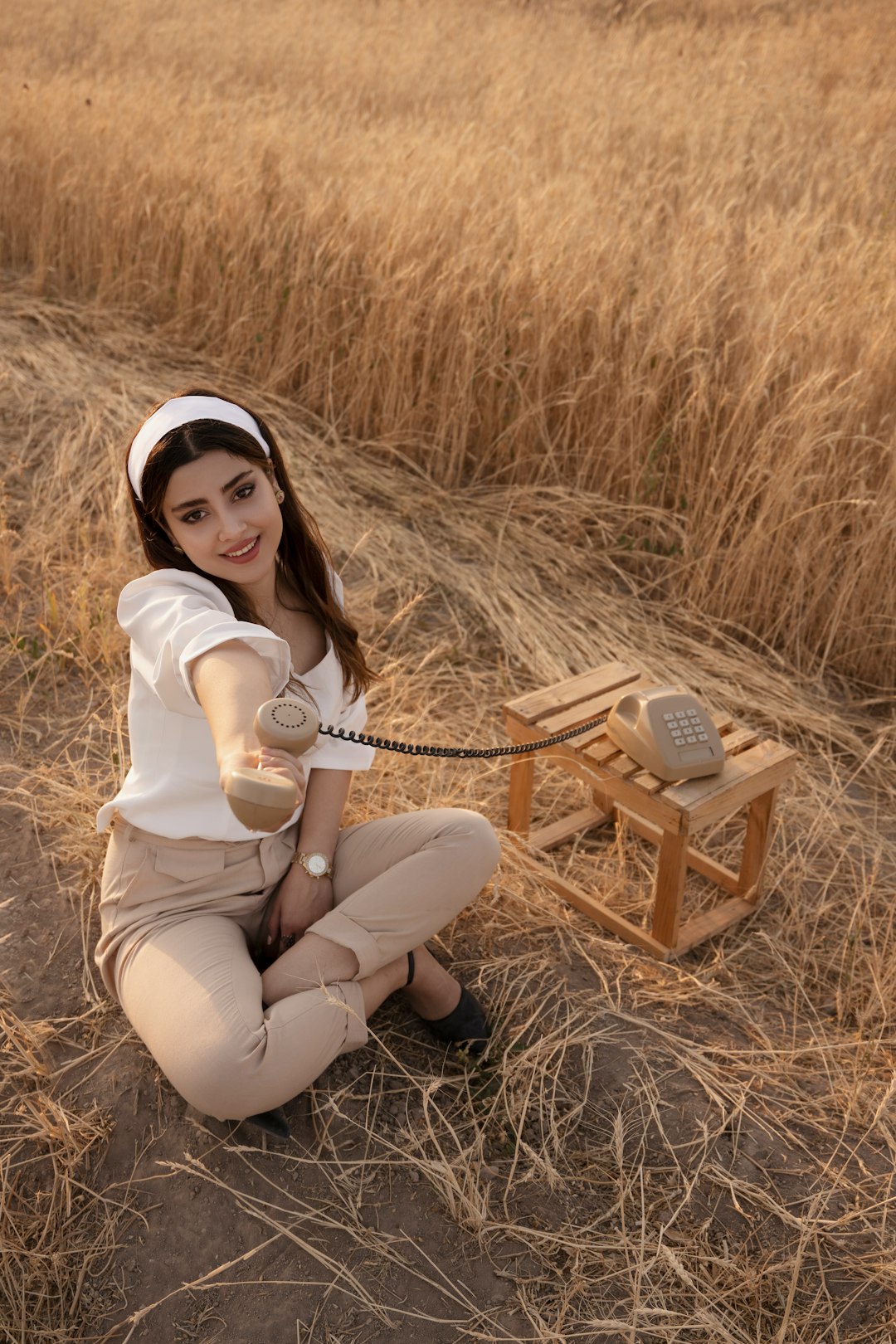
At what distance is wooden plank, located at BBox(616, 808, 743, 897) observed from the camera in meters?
2.61

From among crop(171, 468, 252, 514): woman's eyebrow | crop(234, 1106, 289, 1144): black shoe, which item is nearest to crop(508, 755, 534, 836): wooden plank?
crop(234, 1106, 289, 1144): black shoe

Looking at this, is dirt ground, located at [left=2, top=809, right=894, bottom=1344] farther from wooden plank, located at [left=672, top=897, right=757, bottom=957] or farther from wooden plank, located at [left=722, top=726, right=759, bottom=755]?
wooden plank, located at [left=722, top=726, right=759, bottom=755]

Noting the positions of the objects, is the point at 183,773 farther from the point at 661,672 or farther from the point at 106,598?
the point at 661,672

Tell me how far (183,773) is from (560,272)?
2620 millimetres

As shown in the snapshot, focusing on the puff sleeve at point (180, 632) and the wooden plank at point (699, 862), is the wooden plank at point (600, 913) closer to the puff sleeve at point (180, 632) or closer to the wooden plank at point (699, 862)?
the wooden plank at point (699, 862)

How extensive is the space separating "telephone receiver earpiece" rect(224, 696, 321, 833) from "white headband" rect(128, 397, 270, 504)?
25.2 inches

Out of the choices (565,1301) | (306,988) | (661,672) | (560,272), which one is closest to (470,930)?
(306,988)

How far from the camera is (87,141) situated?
524 cm

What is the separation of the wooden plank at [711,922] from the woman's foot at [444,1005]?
0.52m

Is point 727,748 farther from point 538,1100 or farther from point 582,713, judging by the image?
point 538,1100

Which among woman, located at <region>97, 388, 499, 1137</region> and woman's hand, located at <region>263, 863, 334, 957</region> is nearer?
woman, located at <region>97, 388, 499, 1137</region>

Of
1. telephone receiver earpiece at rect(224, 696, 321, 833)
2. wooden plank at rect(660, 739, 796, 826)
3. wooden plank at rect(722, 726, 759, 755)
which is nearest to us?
telephone receiver earpiece at rect(224, 696, 321, 833)

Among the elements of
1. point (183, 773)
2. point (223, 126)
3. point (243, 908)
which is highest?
point (223, 126)

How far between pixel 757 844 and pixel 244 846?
118 centimetres
